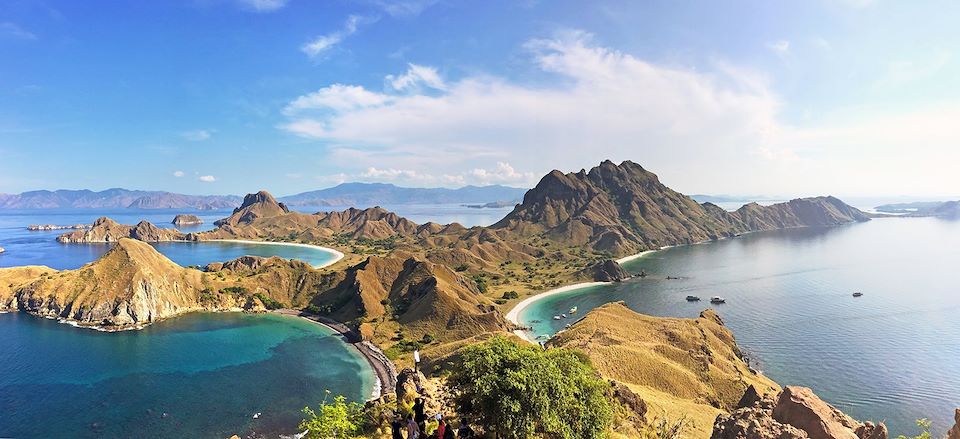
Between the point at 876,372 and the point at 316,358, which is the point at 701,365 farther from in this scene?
the point at 316,358

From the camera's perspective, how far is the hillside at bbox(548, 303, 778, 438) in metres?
69.2

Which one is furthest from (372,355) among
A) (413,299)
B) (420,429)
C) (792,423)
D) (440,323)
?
(792,423)

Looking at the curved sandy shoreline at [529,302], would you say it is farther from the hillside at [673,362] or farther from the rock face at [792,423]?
the rock face at [792,423]

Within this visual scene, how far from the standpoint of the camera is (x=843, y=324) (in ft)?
390

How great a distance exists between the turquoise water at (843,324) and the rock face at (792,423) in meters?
43.2

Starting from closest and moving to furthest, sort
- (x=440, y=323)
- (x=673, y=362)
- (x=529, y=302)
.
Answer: (x=673, y=362) → (x=440, y=323) → (x=529, y=302)

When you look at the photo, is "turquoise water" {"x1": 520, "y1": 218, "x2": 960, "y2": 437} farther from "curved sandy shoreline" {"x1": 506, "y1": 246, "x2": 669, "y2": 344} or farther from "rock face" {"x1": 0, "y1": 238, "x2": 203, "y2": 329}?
"rock face" {"x1": 0, "y1": 238, "x2": 203, "y2": 329}

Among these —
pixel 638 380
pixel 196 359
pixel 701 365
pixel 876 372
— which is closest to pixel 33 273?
pixel 196 359

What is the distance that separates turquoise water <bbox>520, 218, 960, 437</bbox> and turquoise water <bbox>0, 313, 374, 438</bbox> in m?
64.1

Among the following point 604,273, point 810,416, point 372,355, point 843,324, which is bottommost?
point 372,355

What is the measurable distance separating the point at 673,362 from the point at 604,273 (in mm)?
110312

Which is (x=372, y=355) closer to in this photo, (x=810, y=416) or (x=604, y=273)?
(x=810, y=416)

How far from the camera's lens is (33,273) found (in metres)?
153

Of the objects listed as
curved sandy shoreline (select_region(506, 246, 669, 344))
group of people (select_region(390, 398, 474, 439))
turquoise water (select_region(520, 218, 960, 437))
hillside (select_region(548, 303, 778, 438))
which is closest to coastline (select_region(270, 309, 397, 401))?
hillside (select_region(548, 303, 778, 438))
